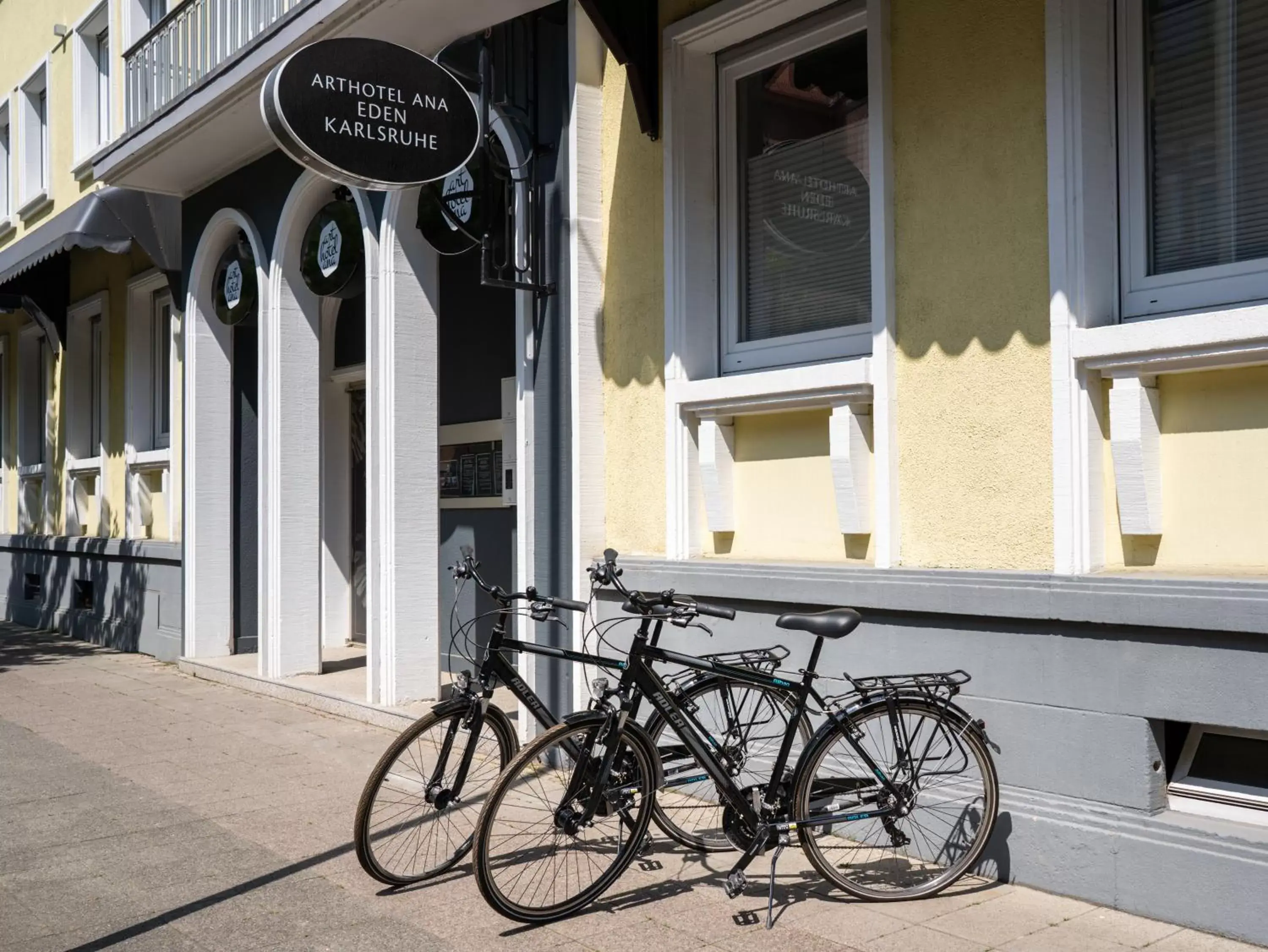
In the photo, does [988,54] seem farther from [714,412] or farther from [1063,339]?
[714,412]

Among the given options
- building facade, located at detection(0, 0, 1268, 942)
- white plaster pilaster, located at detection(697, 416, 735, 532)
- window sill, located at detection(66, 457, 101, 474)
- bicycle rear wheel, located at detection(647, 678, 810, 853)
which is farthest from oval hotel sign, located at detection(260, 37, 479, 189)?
window sill, located at detection(66, 457, 101, 474)

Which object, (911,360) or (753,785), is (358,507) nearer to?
(911,360)

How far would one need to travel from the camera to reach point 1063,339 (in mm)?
4832

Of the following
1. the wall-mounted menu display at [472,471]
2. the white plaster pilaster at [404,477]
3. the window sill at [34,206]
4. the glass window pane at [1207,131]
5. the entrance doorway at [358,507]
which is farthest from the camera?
the window sill at [34,206]

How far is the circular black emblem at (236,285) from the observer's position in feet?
36.7

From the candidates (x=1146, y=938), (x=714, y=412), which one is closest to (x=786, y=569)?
(x=714, y=412)

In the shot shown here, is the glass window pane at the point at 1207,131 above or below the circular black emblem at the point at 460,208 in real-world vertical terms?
below

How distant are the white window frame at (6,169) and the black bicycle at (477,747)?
637 inches

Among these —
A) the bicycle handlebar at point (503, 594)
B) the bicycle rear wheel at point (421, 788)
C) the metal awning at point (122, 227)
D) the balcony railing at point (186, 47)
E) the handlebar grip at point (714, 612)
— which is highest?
the balcony railing at point (186, 47)

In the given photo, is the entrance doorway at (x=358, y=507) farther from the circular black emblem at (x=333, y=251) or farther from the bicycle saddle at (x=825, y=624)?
the bicycle saddle at (x=825, y=624)

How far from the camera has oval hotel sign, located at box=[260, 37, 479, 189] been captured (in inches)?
243

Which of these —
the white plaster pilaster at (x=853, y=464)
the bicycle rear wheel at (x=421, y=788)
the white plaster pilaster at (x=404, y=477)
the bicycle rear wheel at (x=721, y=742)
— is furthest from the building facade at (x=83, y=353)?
the white plaster pilaster at (x=853, y=464)

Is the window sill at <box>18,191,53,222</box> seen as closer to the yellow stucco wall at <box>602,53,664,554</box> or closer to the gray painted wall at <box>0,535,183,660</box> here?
the gray painted wall at <box>0,535,183,660</box>

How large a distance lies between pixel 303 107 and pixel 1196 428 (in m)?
4.24
